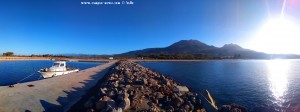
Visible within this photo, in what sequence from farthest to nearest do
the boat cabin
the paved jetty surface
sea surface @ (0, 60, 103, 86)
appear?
the boat cabin, sea surface @ (0, 60, 103, 86), the paved jetty surface

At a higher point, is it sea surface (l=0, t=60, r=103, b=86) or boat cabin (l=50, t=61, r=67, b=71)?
boat cabin (l=50, t=61, r=67, b=71)

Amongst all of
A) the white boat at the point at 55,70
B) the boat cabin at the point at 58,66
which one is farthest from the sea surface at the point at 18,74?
the boat cabin at the point at 58,66

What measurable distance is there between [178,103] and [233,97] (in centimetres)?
1229

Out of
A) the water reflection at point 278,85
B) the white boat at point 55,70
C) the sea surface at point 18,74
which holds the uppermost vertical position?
the white boat at point 55,70

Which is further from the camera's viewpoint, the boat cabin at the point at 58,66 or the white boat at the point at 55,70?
the boat cabin at the point at 58,66

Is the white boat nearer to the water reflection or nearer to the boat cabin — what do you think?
the boat cabin

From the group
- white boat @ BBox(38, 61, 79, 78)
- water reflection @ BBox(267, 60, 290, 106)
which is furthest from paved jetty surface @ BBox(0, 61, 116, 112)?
water reflection @ BBox(267, 60, 290, 106)

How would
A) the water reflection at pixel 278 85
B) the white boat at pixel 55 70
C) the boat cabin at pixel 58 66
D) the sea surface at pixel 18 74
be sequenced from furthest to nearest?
the boat cabin at pixel 58 66
the white boat at pixel 55 70
the sea surface at pixel 18 74
the water reflection at pixel 278 85

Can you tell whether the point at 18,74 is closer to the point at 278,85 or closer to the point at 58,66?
the point at 58,66

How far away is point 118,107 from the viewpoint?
42.7ft

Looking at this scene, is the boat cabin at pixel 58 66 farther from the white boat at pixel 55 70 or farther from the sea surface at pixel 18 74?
the sea surface at pixel 18 74

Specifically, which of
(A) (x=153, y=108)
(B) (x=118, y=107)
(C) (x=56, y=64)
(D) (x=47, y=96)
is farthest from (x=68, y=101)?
(C) (x=56, y=64)

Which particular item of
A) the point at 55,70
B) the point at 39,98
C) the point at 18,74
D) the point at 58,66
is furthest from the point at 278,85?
the point at 18,74

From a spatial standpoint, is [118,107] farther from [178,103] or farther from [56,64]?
[56,64]
